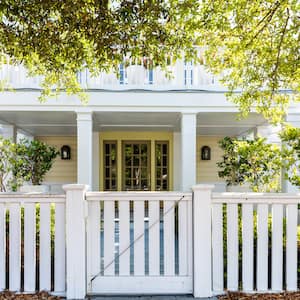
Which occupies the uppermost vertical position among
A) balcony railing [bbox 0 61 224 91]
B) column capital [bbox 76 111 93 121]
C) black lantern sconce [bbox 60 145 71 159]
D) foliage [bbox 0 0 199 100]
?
balcony railing [bbox 0 61 224 91]

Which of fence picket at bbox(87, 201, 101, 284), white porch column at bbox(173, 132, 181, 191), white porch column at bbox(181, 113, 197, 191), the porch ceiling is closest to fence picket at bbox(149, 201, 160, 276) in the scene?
fence picket at bbox(87, 201, 101, 284)

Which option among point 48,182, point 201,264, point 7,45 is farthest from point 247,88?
point 48,182

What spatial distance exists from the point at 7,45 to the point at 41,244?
7.15 feet

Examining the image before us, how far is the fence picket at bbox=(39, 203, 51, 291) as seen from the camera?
299 cm

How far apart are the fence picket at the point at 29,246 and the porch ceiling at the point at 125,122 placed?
15.4 ft

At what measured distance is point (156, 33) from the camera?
11.5 ft

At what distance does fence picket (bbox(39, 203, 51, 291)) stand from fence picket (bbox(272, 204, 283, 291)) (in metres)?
2.13

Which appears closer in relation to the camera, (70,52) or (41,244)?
Result: (41,244)

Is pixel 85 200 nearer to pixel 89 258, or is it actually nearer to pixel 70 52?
pixel 89 258

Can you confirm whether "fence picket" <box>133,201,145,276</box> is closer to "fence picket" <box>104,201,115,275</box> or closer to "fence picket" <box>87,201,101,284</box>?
"fence picket" <box>104,201,115,275</box>

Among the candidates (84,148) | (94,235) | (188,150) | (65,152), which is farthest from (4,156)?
(94,235)

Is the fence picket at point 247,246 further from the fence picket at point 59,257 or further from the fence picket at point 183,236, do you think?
the fence picket at point 59,257

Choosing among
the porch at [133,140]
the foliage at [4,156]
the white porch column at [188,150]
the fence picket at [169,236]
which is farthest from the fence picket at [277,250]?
the foliage at [4,156]

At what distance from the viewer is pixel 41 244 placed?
3.00 m
